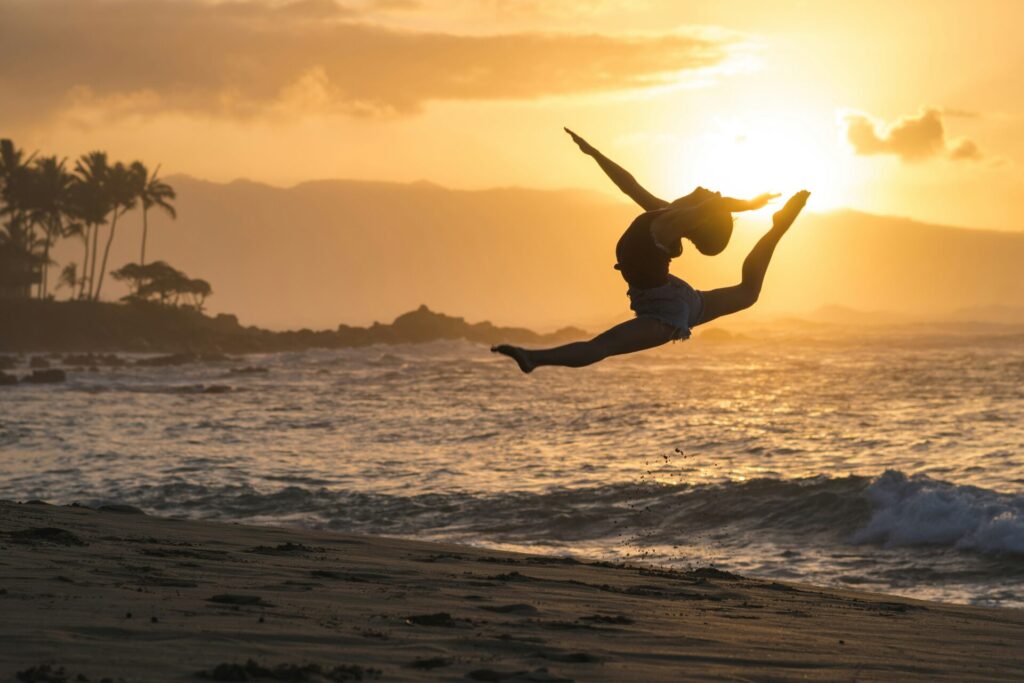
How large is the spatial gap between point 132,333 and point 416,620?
89.9 meters

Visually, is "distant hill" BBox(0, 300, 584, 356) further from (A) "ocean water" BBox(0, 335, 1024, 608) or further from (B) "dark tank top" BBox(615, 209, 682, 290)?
(B) "dark tank top" BBox(615, 209, 682, 290)

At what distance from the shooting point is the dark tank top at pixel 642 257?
265 inches

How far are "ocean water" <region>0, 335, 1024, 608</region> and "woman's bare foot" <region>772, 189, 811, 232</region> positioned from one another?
21.0ft

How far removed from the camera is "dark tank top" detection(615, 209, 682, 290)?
6.73m

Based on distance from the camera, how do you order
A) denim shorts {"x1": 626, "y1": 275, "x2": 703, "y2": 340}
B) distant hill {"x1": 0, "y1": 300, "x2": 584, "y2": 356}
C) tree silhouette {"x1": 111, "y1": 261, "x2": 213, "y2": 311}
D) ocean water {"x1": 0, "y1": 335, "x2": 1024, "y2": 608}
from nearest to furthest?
1. denim shorts {"x1": 626, "y1": 275, "x2": 703, "y2": 340}
2. ocean water {"x1": 0, "y1": 335, "x2": 1024, "y2": 608}
3. distant hill {"x1": 0, "y1": 300, "x2": 584, "y2": 356}
4. tree silhouette {"x1": 111, "y1": 261, "x2": 213, "y2": 311}

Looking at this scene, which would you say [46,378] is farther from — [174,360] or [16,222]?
[16,222]

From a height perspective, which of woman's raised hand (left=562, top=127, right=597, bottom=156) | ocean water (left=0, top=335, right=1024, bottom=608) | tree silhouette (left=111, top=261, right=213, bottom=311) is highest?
tree silhouette (left=111, top=261, right=213, bottom=311)

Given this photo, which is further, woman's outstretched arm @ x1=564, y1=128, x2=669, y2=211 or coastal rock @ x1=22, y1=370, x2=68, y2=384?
coastal rock @ x1=22, y1=370, x2=68, y2=384

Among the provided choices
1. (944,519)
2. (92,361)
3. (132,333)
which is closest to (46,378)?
(92,361)

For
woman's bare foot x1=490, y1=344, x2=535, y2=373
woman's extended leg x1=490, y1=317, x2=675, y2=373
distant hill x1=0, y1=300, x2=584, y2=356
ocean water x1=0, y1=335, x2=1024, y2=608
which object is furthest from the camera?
distant hill x1=0, y1=300, x2=584, y2=356

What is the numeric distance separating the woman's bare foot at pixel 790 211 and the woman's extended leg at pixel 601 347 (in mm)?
1146

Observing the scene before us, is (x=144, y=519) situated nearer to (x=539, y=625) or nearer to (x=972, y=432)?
(x=539, y=625)

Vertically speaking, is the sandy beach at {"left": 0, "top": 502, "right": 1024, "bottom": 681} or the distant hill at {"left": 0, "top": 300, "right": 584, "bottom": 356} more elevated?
the distant hill at {"left": 0, "top": 300, "right": 584, "bottom": 356}

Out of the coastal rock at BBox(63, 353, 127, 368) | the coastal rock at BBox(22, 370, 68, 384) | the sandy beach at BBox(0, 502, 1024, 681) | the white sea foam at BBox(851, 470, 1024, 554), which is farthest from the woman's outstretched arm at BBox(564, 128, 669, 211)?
the coastal rock at BBox(63, 353, 127, 368)
